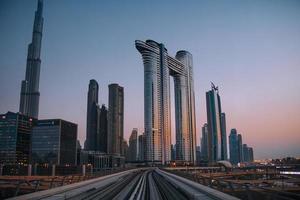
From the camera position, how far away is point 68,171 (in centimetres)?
17175

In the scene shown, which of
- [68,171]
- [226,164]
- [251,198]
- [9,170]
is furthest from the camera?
[9,170]

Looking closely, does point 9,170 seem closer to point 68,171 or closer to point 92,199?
point 68,171

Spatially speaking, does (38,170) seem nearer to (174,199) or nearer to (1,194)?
(1,194)

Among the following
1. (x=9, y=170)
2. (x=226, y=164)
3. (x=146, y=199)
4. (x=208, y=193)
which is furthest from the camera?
(x=9, y=170)

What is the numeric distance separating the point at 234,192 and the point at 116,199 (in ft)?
25.5

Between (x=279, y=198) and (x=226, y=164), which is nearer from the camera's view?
(x=279, y=198)

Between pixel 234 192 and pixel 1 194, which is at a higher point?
pixel 234 192

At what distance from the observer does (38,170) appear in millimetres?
178875

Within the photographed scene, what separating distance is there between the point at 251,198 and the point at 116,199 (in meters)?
9.48

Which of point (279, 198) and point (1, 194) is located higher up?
point (279, 198)

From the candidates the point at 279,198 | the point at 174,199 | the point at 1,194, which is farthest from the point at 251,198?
the point at 1,194

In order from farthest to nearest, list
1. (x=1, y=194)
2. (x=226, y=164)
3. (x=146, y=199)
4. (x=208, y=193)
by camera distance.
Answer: (x=226, y=164) < (x=1, y=194) < (x=146, y=199) < (x=208, y=193)

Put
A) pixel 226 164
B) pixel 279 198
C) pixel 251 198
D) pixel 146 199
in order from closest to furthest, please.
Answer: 1. pixel 279 198
2. pixel 251 198
3. pixel 146 199
4. pixel 226 164

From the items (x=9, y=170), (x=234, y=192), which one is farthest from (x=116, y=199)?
(x=9, y=170)
